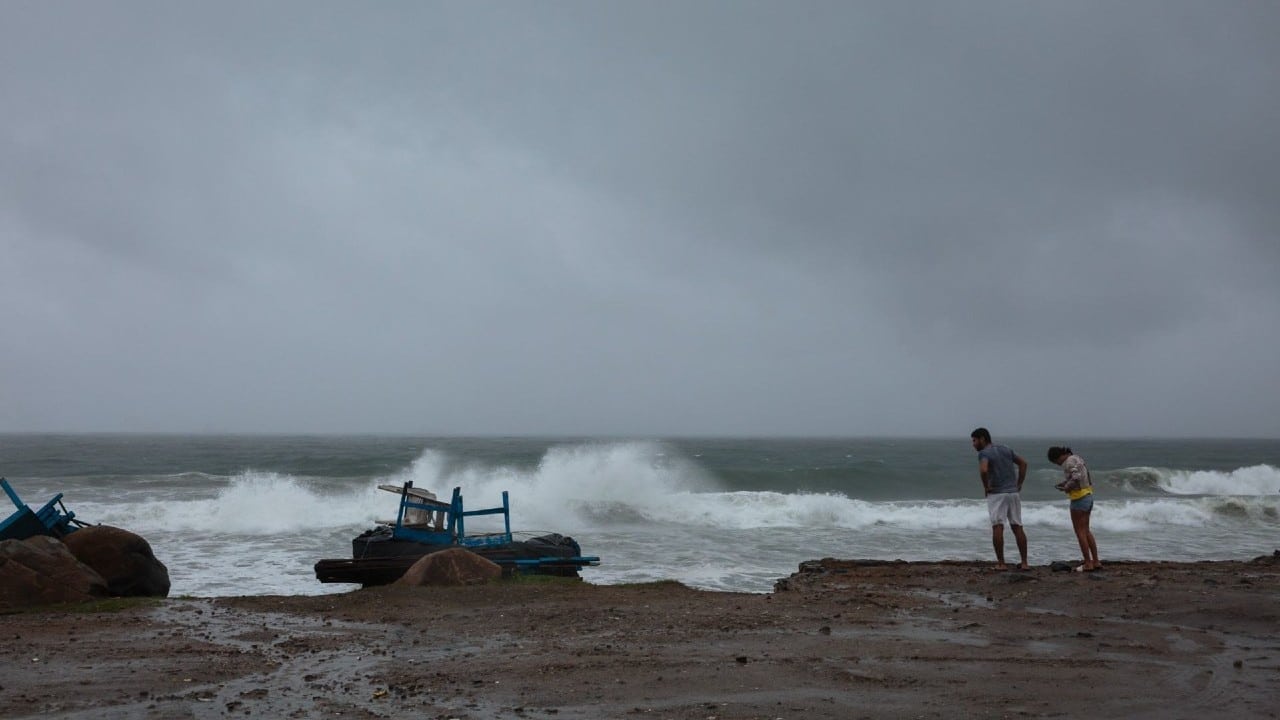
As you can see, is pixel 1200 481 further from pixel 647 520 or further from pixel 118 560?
pixel 118 560

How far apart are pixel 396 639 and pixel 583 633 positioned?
5.36 ft

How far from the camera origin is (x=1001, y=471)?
10430mm

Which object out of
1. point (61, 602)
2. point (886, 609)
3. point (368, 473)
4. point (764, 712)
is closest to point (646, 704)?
point (764, 712)

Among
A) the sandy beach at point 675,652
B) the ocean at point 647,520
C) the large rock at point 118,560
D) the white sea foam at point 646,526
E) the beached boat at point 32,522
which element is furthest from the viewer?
the ocean at point 647,520

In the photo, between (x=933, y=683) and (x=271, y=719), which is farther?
(x=933, y=683)

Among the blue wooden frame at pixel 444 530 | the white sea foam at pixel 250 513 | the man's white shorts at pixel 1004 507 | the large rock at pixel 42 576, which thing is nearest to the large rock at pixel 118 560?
the large rock at pixel 42 576

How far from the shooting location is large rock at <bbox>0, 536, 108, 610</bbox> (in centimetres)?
950

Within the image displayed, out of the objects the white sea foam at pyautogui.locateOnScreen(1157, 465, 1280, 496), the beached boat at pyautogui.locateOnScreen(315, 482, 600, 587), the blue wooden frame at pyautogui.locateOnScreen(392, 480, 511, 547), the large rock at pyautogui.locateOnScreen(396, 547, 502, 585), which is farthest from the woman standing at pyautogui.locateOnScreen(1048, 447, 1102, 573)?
the white sea foam at pyautogui.locateOnScreen(1157, 465, 1280, 496)

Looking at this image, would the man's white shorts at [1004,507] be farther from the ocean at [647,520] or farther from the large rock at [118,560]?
the large rock at [118,560]

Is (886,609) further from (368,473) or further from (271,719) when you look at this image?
(368,473)

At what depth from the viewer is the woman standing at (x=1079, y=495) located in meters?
10.4

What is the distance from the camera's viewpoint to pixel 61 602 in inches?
382

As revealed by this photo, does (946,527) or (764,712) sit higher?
(764,712)

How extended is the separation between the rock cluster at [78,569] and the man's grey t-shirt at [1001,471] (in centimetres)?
1085
